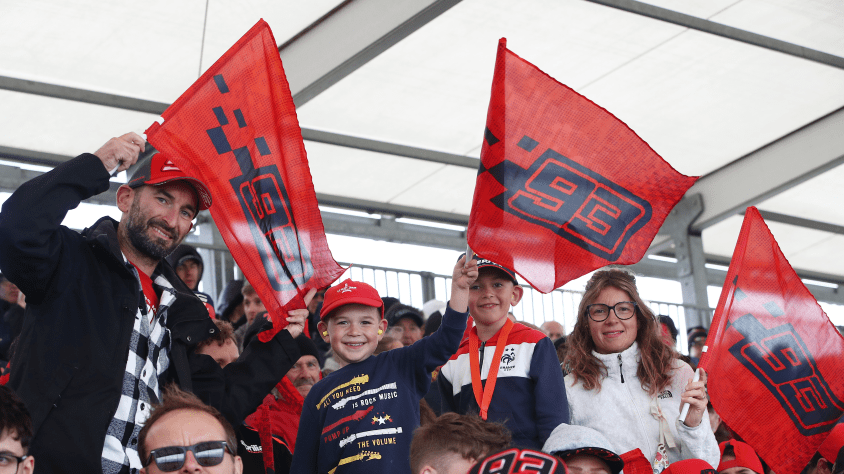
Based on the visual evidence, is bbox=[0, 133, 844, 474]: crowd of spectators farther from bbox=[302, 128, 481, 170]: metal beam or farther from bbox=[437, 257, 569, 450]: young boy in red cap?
bbox=[302, 128, 481, 170]: metal beam

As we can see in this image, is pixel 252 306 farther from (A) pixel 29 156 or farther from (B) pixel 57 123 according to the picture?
(A) pixel 29 156

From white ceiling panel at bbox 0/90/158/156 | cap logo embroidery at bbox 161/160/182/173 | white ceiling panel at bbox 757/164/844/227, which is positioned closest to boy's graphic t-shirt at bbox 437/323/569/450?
cap logo embroidery at bbox 161/160/182/173

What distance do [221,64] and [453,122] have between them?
7.49 meters

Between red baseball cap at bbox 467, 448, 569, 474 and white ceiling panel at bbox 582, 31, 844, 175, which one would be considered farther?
white ceiling panel at bbox 582, 31, 844, 175

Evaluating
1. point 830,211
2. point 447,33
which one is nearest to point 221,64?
point 447,33

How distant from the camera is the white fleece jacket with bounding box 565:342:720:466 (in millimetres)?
4320

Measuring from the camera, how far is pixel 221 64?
14.3ft

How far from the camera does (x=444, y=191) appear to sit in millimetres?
13617

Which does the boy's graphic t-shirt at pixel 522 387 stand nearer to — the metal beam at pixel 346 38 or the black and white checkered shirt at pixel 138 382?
the black and white checkered shirt at pixel 138 382

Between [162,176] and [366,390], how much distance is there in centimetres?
128

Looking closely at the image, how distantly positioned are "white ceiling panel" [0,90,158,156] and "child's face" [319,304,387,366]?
21.6ft

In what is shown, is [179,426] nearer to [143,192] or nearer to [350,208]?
[143,192]

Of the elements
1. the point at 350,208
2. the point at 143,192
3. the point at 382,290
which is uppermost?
the point at 350,208

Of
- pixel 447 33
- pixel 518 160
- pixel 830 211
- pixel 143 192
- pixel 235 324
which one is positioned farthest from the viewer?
pixel 830 211
